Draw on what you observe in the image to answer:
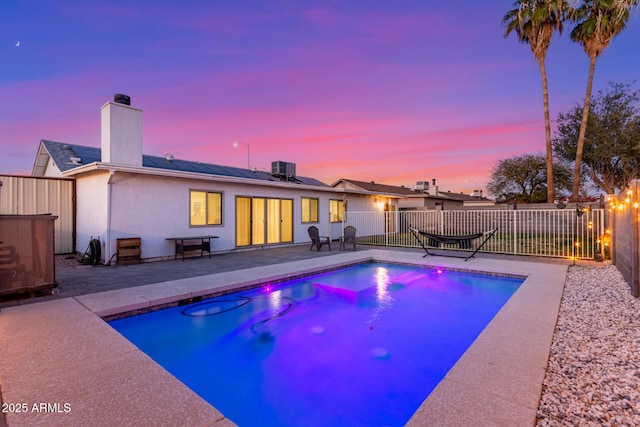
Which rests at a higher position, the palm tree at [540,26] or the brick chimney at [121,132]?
the palm tree at [540,26]

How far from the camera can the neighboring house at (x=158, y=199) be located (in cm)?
771

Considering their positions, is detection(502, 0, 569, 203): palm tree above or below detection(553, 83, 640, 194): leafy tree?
above

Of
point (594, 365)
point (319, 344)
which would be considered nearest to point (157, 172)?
point (319, 344)

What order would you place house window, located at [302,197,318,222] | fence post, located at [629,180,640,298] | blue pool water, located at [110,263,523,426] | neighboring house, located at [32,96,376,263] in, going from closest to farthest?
1. blue pool water, located at [110,263,523,426]
2. fence post, located at [629,180,640,298]
3. neighboring house, located at [32,96,376,263]
4. house window, located at [302,197,318,222]

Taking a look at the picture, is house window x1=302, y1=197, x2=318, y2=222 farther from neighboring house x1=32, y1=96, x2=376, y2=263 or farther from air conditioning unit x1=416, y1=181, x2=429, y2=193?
air conditioning unit x1=416, y1=181, x2=429, y2=193

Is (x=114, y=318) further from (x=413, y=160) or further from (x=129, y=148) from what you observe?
(x=413, y=160)

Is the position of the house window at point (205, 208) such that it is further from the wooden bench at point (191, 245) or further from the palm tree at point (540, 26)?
the palm tree at point (540, 26)

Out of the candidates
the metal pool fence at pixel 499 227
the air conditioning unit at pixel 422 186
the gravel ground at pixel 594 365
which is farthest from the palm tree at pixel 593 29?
the gravel ground at pixel 594 365

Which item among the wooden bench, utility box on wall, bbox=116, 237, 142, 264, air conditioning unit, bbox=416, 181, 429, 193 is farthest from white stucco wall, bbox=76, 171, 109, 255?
air conditioning unit, bbox=416, 181, 429, 193

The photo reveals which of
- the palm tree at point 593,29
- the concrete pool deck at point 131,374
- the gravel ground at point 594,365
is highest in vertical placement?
the palm tree at point 593,29

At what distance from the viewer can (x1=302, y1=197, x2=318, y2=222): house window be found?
41.9 feet

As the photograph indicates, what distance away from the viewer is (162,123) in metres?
12.9

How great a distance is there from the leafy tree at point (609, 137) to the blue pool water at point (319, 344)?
13.7m

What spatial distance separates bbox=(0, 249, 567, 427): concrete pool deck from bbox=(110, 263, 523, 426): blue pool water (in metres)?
0.68
